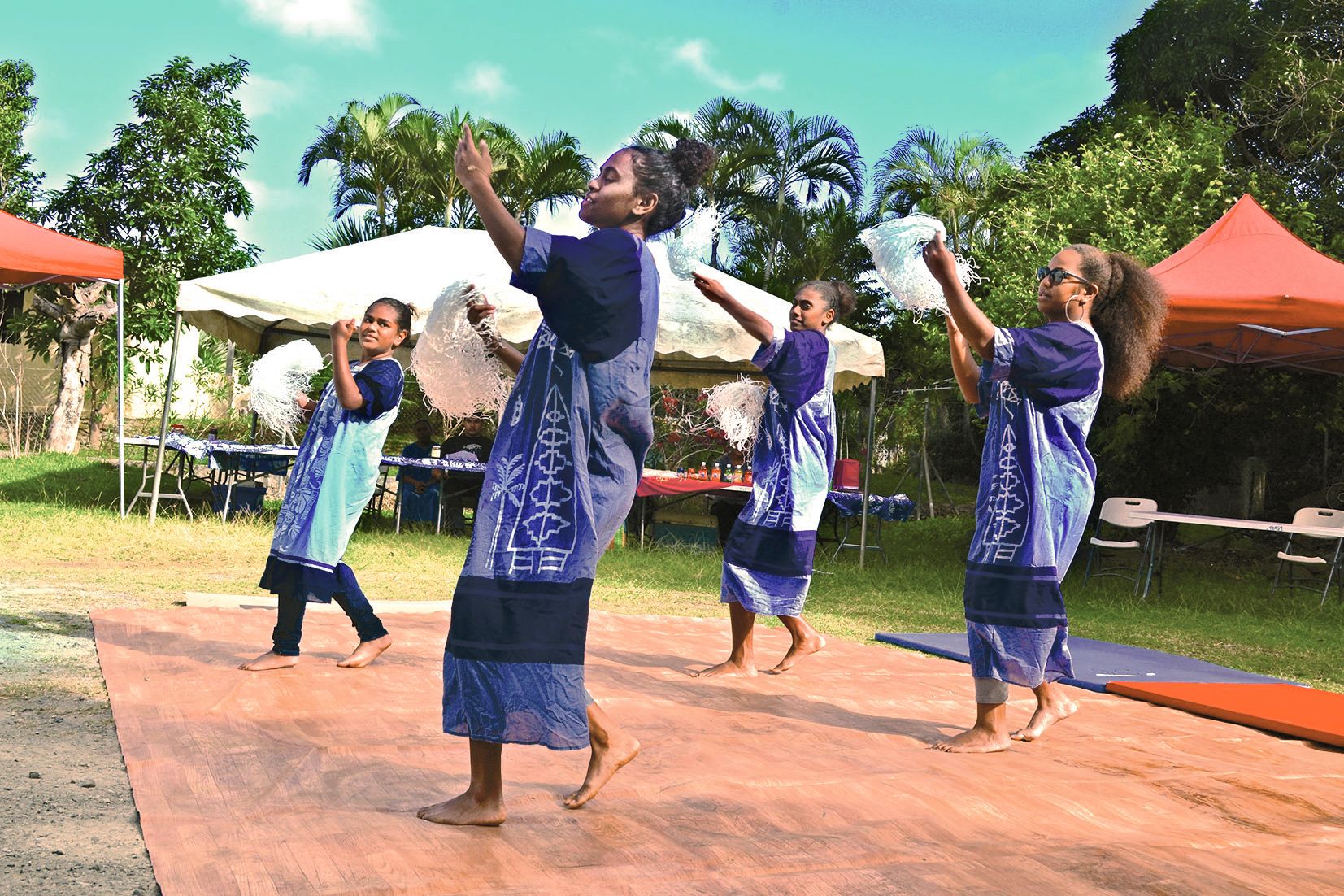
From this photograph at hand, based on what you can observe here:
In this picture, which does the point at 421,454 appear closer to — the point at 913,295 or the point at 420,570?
the point at 420,570

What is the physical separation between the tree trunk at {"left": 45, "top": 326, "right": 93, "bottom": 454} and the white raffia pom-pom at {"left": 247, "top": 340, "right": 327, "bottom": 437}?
13.4m

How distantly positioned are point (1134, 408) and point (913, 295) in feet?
30.6

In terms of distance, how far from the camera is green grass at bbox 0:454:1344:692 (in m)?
6.68

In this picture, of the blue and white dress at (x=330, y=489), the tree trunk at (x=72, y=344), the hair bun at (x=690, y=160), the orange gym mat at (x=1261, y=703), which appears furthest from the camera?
the tree trunk at (x=72, y=344)

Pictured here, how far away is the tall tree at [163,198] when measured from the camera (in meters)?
17.7

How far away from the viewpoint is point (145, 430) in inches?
674

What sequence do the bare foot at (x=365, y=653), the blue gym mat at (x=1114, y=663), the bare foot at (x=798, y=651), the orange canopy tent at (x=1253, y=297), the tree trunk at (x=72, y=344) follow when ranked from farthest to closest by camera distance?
the tree trunk at (x=72, y=344)
the orange canopy tent at (x=1253, y=297)
the blue gym mat at (x=1114, y=663)
the bare foot at (x=798, y=651)
the bare foot at (x=365, y=653)

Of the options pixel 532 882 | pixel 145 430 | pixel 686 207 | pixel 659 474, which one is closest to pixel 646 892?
pixel 532 882

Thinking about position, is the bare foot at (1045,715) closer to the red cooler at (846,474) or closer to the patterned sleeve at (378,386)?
the patterned sleeve at (378,386)

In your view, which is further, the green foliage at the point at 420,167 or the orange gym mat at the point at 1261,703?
the green foliage at the point at 420,167

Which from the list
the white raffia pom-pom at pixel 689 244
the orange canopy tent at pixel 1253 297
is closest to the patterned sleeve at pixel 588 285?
the white raffia pom-pom at pixel 689 244

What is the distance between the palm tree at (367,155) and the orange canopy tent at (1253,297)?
16.9m

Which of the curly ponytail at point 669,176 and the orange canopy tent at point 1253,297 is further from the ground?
the orange canopy tent at point 1253,297

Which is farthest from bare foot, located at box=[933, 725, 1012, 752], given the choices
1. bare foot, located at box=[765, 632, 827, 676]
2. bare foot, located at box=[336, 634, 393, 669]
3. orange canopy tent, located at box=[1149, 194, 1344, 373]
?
orange canopy tent, located at box=[1149, 194, 1344, 373]
